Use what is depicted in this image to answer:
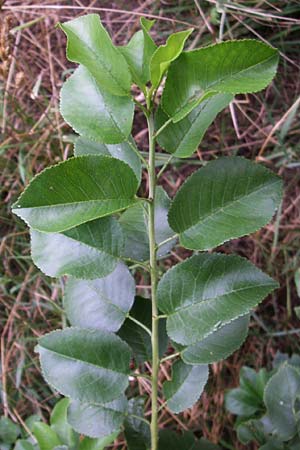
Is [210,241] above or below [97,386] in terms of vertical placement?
above

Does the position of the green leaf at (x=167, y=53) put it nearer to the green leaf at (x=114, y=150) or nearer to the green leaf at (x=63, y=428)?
the green leaf at (x=114, y=150)

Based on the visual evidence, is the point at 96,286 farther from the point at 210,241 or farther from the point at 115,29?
the point at 115,29

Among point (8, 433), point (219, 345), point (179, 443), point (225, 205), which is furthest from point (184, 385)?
point (8, 433)

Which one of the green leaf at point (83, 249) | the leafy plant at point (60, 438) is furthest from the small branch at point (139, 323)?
the leafy plant at point (60, 438)

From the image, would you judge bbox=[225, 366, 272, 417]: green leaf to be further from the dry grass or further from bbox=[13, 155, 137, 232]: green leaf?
bbox=[13, 155, 137, 232]: green leaf

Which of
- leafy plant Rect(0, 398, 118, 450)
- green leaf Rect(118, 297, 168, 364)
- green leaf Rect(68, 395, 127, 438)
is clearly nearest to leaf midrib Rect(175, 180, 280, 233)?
green leaf Rect(118, 297, 168, 364)

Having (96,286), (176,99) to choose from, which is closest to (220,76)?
(176,99)
